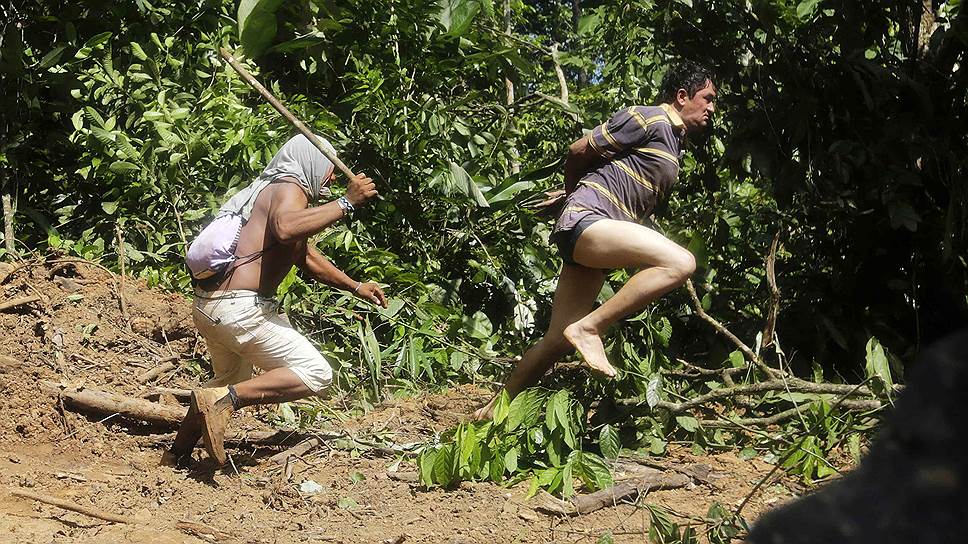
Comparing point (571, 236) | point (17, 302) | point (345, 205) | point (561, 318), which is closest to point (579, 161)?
point (571, 236)

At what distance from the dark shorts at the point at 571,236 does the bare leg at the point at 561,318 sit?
4.5 inches

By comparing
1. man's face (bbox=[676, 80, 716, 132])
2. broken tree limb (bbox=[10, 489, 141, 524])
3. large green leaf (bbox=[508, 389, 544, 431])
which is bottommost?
broken tree limb (bbox=[10, 489, 141, 524])

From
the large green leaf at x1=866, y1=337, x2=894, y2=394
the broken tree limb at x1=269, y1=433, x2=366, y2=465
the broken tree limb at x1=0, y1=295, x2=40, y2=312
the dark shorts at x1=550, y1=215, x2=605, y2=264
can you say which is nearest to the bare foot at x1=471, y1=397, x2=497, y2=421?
the broken tree limb at x1=269, y1=433, x2=366, y2=465

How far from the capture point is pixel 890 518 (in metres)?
0.67

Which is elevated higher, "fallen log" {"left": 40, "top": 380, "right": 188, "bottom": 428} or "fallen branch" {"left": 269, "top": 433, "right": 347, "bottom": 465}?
"fallen log" {"left": 40, "top": 380, "right": 188, "bottom": 428}

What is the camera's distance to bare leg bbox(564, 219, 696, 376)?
4.78 m

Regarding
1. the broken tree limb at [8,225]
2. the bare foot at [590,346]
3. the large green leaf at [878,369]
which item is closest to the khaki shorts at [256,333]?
the bare foot at [590,346]

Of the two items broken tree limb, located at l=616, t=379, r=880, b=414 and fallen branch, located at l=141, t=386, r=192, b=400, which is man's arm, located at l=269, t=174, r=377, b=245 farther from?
broken tree limb, located at l=616, t=379, r=880, b=414

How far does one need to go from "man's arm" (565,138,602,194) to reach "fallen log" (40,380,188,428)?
229 centimetres

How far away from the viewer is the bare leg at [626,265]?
4.78 meters

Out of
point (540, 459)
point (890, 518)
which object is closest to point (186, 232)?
point (540, 459)

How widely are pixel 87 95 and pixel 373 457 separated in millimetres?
3967

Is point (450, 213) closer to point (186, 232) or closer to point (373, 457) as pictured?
point (186, 232)

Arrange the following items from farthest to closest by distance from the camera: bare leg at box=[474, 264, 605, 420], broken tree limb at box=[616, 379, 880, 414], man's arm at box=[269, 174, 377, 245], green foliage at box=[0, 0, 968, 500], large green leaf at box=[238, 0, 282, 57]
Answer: large green leaf at box=[238, 0, 282, 57] < green foliage at box=[0, 0, 968, 500] < bare leg at box=[474, 264, 605, 420] < broken tree limb at box=[616, 379, 880, 414] < man's arm at box=[269, 174, 377, 245]
